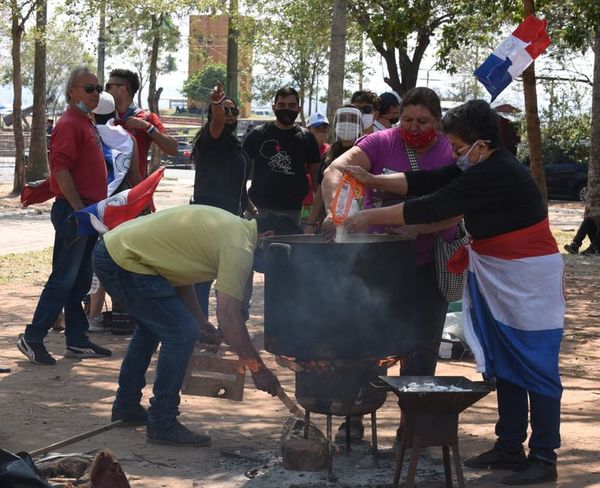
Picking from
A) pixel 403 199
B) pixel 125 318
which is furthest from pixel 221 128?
pixel 403 199

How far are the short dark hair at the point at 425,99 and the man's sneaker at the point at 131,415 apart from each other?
2240 millimetres

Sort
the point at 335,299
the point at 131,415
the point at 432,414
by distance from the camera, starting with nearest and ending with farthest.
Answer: the point at 432,414, the point at 335,299, the point at 131,415

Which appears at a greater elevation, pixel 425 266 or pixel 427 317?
pixel 425 266

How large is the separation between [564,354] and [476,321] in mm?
3698

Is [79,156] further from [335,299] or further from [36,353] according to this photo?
[335,299]

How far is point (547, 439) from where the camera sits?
199 inches

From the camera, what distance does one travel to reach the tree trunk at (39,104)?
23.8 m

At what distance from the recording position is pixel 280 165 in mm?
8336

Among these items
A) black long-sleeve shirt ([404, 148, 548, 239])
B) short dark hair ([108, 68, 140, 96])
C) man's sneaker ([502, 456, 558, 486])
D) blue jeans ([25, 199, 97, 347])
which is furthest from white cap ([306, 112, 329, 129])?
man's sneaker ([502, 456, 558, 486])

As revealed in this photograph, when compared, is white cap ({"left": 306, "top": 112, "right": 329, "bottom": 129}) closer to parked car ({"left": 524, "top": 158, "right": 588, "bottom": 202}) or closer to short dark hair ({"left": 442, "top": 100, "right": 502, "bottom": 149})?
short dark hair ({"left": 442, "top": 100, "right": 502, "bottom": 149})

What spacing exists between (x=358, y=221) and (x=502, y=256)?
70cm

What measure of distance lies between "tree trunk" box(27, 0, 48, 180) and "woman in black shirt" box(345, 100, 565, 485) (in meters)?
19.3

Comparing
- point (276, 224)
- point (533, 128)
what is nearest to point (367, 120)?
point (276, 224)

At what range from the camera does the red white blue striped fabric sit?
A: 4930 millimetres
